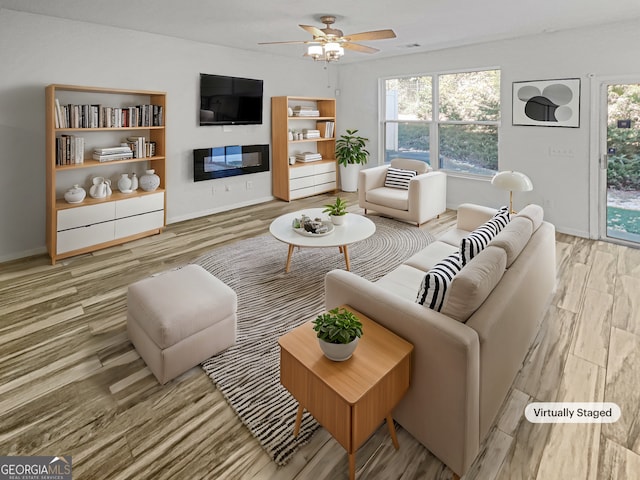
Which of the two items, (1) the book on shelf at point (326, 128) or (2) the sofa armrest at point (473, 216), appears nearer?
(2) the sofa armrest at point (473, 216)

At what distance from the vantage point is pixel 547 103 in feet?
15.4

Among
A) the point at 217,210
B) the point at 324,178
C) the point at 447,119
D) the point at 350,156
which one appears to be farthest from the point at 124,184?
the point at 447,119

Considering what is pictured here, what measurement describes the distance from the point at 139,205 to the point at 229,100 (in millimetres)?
2166

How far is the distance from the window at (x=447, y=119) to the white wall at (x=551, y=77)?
20 cm

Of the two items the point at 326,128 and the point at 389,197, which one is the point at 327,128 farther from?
the point at 389,197

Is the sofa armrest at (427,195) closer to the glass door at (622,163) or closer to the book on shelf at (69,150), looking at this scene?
Result: the glass door at (622,163)

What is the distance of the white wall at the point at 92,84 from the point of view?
149 inches

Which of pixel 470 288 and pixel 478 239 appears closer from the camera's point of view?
pixel 470 288

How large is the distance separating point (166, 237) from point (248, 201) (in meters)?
1.80

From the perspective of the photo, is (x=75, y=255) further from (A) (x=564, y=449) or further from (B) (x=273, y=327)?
(A) (x=564, y=449)

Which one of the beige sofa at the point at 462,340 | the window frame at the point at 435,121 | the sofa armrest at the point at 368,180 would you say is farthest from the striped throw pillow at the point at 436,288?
the window frame at the point at 435,121

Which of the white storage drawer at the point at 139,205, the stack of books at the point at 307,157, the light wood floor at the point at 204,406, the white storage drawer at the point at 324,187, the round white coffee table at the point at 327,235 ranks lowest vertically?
the light wood floor at the point at 204,406

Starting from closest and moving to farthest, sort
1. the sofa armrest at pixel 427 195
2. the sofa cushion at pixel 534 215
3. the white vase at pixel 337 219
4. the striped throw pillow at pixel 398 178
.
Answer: the sofa cushion at pixel 534 215
the white vase at pixel 337 219
the sofa armrest at pixel 427 195
the striped throw pillow at pixel 398 178

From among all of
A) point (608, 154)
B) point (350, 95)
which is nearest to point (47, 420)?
point (608, 154)
